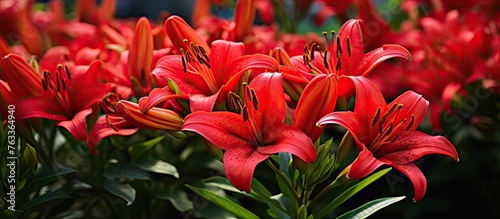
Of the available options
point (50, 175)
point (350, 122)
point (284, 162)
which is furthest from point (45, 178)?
point (350, 122)

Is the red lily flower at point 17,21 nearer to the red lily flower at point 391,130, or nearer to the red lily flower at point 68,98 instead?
the red lily flower at point 68,98

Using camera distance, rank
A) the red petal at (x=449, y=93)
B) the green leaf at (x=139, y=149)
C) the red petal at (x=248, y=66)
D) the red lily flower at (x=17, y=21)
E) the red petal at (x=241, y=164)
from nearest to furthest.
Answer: the red petal at (x=241, y=164) < the red petal at (x=248, y=66) < the green leaf at (x=139, y=149) < the red petal at (x=449, y=93) < the red lily flower at (x=17, y=21)

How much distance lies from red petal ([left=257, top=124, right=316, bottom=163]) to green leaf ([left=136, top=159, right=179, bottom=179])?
0.22 m

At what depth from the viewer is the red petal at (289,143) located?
755 millimetres

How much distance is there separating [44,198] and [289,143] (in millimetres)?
378

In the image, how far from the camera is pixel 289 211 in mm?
917

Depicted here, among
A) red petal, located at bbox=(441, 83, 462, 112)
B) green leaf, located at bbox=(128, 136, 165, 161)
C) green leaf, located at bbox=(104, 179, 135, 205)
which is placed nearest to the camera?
green leaf, located at bbox=(104, 179, 135, 205)

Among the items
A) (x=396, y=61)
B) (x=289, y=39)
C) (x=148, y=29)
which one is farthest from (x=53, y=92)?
(x=396, y=61)

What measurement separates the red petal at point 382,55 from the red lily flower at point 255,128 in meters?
0.14

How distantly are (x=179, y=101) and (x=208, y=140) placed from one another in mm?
112

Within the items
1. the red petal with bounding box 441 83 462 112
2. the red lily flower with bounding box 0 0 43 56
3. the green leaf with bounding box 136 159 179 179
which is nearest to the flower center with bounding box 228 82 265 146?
the green leaf with bounding box 136 159 179 179

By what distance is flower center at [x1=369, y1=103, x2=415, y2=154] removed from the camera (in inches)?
31.6

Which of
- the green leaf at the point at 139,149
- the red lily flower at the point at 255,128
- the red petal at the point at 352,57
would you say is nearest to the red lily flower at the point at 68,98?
the green leaf at the point at 139,149

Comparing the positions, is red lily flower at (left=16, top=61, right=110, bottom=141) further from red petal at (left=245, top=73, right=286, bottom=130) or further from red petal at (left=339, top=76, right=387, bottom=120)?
red petal at (left=339, top=76, right=387, bottom=120)
